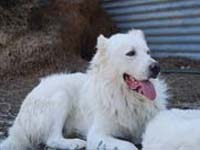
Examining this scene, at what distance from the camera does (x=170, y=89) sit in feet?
25.6

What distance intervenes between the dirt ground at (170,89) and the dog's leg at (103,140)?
4.35 ft

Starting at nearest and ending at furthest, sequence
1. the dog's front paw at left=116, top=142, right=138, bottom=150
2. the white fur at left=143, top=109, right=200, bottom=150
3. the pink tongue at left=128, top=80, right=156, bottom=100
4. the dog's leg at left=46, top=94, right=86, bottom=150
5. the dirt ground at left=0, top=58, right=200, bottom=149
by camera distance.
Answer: the white fur at left=143, top=109, right=200, bottom=150, the dog's front paw at left=116, top=142, right=138, bottom=150, the pink tongue at left=128, top=80, right=156, bottom=100, the dog's leg at left=46, top=94, right=86, bottom=150, the dirt ground at left=0, top=58, right=200, bottom=149

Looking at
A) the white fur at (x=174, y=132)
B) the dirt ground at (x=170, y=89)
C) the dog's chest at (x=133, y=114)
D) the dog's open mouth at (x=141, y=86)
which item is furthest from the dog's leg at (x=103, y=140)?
the dirt ground at (x=170, y=89)

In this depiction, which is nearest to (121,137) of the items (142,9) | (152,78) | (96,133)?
(96,133)

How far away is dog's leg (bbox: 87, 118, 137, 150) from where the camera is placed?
4.88m

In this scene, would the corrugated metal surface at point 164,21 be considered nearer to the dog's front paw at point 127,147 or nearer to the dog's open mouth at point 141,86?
the dog's open mouth at point 141,86

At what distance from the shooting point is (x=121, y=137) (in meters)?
5.28

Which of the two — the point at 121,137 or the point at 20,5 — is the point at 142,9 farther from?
the point at 121,137

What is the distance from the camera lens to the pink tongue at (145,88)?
507 cm

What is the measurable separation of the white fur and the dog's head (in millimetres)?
388

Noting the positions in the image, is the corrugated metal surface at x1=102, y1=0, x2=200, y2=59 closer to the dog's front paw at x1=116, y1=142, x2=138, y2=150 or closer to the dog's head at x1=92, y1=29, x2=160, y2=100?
the dog's head at x1=92, y1=29, x2=160, y2=100

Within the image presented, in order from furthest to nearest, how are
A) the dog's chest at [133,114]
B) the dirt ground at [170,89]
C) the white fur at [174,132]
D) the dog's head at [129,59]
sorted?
the dirt ground at [170,89] < the dog's chest at [133,114] < the dog's head at [129,59] < the white fur at [174,132]

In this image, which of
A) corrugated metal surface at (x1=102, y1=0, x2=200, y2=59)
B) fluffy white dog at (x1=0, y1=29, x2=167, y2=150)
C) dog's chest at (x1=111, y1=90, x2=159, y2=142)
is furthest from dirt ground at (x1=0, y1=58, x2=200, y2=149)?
dog's chest at (x1=111, y1=90, x2=159, y2=142)

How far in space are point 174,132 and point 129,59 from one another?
3.25ft
